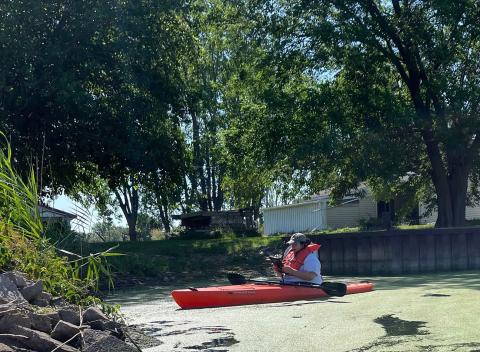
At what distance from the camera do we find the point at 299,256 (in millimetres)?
13930

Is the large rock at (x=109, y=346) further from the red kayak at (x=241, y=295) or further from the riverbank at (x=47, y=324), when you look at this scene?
the red kayak at (x=241, y=295)

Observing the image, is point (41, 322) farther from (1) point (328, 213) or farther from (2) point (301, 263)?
(1) point (328, 213)

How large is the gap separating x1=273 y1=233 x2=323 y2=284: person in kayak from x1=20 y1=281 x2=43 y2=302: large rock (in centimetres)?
664

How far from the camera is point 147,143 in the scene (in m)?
22.8

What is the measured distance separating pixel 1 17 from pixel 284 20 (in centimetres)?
855

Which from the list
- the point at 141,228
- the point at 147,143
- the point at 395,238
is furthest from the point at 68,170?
the point at 141,228

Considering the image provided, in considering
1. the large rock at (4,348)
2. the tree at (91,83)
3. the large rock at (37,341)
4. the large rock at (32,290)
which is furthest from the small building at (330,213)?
the large rock at (4,348)

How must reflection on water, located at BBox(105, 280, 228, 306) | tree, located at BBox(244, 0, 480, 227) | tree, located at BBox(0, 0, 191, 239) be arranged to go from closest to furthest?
reflection on water, located at BBox(105, 280, 228, 306)
tree, located at BBox(0, 0, 191, 239)
tree, located at BBox(244, 0, 480, 227)

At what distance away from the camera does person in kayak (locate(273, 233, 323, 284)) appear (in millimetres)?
13797

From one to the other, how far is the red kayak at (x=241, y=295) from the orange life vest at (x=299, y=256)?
56cm

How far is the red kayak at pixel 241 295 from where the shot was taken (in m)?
12.8

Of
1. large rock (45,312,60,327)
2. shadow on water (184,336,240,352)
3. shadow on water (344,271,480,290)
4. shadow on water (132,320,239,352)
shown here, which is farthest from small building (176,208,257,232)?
large rock (45,312,60,327)

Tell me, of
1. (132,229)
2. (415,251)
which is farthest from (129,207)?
(415,251)

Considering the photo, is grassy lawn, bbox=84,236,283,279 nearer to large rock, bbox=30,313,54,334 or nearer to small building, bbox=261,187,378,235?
large rock, bbox=30,313,54,334
